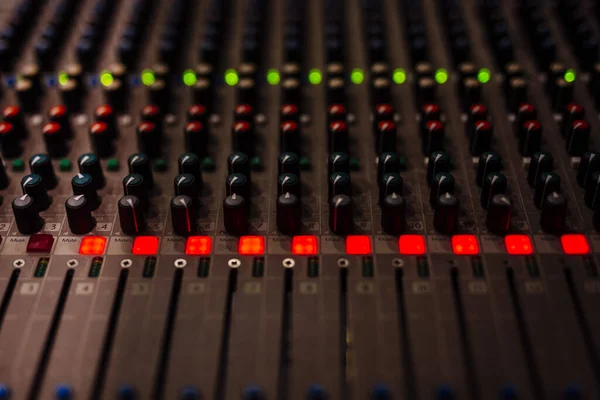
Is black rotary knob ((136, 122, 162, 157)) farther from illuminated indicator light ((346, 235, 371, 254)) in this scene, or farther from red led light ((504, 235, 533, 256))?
red led light ((504, 235, 533, 256))

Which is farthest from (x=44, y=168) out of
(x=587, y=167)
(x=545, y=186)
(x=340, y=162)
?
(x=587, y=167)

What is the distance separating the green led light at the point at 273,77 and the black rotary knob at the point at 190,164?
1.61 ft

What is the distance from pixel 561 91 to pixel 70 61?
143cm

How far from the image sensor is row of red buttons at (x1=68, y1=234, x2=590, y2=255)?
4.79ft

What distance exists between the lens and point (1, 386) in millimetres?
1247

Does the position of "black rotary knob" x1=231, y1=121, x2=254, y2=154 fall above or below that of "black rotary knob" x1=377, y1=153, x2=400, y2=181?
above

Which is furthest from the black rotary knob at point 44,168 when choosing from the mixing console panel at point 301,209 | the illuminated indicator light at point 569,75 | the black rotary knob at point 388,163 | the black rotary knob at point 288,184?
the illuminated indicator light at point 569,75

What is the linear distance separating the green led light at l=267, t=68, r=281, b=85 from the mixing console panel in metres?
0.02

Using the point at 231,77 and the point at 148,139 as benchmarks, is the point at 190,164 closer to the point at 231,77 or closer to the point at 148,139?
the point at 148,139

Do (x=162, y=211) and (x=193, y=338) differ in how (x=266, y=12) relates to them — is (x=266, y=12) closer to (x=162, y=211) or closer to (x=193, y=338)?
A: (x=162, y=211)

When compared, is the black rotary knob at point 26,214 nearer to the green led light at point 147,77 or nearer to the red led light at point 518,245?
the green led light at point 147,77

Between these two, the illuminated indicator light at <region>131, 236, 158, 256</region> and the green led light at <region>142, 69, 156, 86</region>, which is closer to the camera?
the illuminated indicator light at <region>131, 236, 158, 256</region>

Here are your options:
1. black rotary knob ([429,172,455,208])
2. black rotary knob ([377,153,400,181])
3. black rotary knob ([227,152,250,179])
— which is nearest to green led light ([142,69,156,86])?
black rotary knob ([227,152,250,179])

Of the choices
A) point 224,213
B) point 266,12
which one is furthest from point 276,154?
point 266,12
